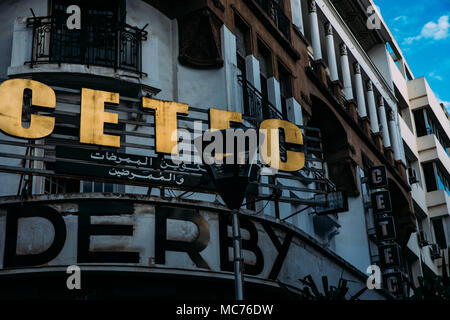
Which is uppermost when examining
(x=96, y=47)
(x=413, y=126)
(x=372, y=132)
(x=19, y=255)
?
(x=413, y=126)

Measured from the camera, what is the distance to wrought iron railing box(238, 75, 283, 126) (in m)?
20.2

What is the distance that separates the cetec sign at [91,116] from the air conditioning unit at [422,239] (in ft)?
74.4

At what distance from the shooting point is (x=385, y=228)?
28297 millimetres

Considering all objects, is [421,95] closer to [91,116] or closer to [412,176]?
[412,176]

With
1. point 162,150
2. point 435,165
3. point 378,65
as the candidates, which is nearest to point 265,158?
point 162,150

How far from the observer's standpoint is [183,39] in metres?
19.5

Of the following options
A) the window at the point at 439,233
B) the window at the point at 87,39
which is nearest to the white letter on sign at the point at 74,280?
the window at the point at 87,39

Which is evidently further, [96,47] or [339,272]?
[339,272]

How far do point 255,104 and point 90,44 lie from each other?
5061 mm

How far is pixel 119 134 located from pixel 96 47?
9.55 feet

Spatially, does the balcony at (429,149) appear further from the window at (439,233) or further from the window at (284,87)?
the window at (284,87)

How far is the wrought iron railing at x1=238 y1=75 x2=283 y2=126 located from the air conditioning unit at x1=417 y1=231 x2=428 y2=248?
18691 mm

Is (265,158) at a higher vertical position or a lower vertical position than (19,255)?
higher

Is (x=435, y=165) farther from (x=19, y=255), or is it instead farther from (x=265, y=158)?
(x=19, y=255)
